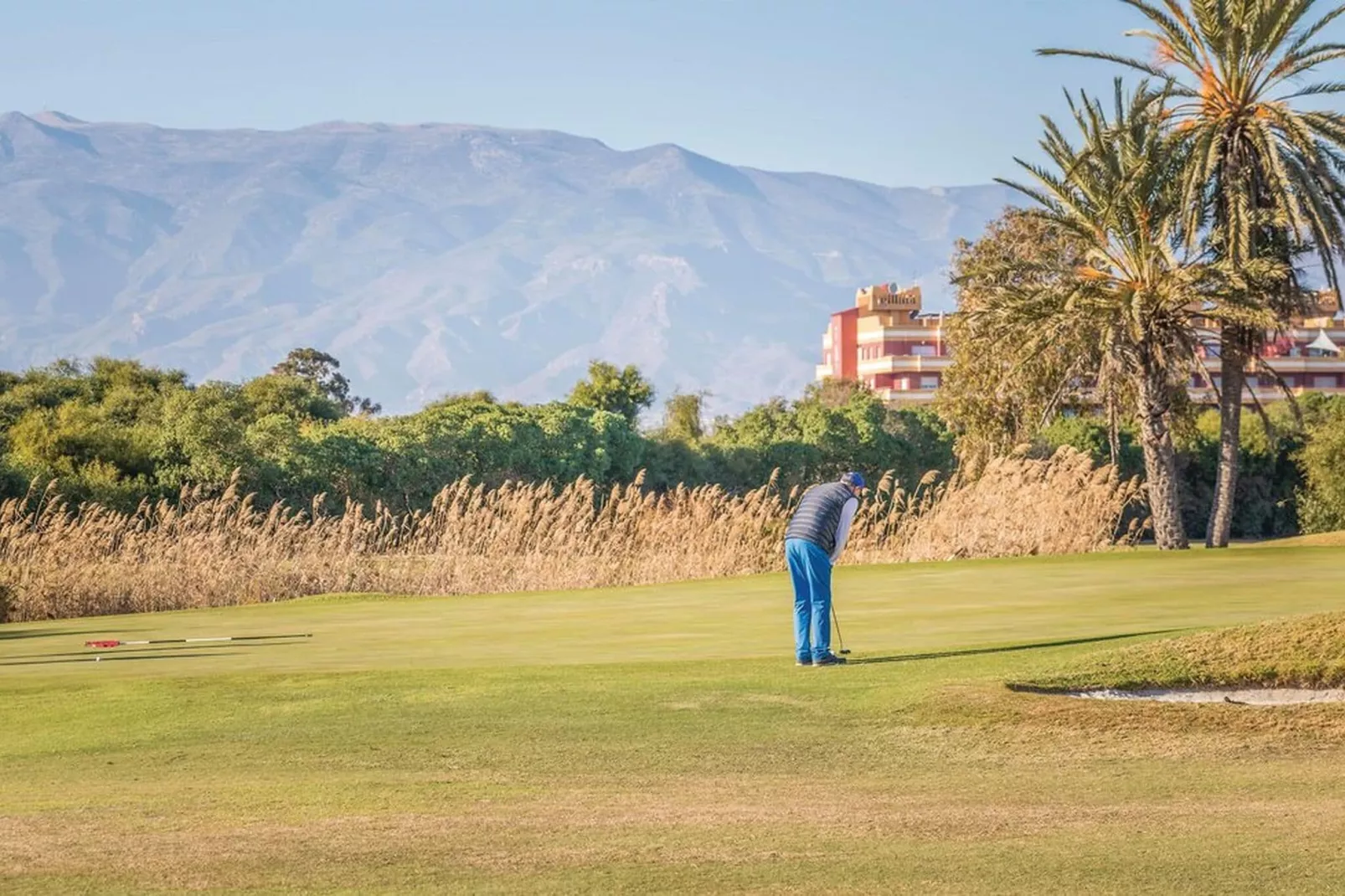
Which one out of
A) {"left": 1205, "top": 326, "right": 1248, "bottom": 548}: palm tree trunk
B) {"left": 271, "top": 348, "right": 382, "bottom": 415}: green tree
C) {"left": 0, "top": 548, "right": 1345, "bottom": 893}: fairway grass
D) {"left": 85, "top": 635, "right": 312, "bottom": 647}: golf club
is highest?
{"left": 271, "top": 348, "right": 382, "bottom": 415}: green tree

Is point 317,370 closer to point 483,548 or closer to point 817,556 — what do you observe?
point 483,548

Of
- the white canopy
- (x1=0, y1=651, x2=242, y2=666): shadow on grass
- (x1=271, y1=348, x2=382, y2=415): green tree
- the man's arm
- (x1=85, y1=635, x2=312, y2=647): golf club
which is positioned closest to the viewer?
the man's arm

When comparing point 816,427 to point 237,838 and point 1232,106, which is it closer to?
point 1232,106

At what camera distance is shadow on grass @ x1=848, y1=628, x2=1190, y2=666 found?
48.9ft

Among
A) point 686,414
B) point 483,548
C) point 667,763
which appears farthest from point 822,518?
point 686,414

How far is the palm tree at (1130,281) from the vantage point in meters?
34.3

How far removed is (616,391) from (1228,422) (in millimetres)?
59664

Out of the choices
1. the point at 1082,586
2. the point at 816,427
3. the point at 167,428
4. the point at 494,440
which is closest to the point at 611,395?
the point at 816,427

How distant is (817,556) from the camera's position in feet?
49.0

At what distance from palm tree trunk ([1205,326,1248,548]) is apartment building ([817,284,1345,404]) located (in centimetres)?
9020

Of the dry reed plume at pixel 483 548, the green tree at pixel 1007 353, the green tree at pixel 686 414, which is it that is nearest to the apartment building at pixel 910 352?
the green tree at pixel 686 414

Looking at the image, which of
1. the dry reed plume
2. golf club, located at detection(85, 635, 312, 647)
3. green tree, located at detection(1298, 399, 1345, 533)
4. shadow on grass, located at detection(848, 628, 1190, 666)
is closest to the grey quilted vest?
shadow on grass, located at detection(848, 628, 1190, 666)

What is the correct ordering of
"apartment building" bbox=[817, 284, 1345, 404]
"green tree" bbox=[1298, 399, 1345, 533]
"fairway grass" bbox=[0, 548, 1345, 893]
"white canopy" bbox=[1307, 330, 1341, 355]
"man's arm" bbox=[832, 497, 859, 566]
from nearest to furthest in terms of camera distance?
1. "fairway grass" bbox=[0, 548, 1345, 893]
2. "man's arm" bbox=[832, 497, 859, 566]
3. "green tree" bbox=[1298, 399, 1345, 533]
4. "apartment building" bbox=[817, 284, 1345, 404]
5. "white canopy" bbox=[1307, 330, 1341, 355]

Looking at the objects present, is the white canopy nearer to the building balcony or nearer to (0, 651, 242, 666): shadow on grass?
the building balcony
